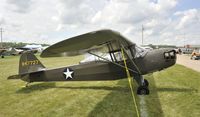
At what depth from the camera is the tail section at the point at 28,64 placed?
991cm

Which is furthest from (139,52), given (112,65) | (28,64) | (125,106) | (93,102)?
(28,64)

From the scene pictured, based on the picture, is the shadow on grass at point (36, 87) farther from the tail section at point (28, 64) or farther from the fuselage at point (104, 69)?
the tail section at point (28, 64)

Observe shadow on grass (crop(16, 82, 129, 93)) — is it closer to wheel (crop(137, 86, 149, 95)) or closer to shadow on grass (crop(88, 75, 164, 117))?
wheel (crop(137, 86, 149, 95))

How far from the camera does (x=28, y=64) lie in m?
10.0

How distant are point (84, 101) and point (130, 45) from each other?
9.17 ft

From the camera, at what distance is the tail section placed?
9.91 metres

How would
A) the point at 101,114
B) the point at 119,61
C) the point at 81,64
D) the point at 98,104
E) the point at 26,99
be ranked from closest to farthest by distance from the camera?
1. the point at 101,114
2. the point at 98,104
3. the point at 26,99
4. the point at 119,61
5. the point at 81,64

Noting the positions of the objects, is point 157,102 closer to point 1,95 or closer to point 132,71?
point 132,71

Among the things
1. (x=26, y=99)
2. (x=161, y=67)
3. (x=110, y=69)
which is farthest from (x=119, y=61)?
(x=26, y=99)

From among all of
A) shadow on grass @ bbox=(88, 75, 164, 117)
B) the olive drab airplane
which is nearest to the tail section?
the olive drab airplane

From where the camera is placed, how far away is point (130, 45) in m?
8.38

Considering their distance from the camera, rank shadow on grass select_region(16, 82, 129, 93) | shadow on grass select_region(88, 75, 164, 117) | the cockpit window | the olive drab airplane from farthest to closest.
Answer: shadow on grass select_region(16, 82, 129, 93) < the cockpit window < the olive drab airplane < shadow on grass select_region(88, 75, 164, 117)

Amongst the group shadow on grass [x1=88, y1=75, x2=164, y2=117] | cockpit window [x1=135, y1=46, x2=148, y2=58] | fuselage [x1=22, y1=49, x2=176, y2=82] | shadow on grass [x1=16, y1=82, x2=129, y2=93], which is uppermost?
cockpit window [x1=135, y1=46, x2=148, y2=58]

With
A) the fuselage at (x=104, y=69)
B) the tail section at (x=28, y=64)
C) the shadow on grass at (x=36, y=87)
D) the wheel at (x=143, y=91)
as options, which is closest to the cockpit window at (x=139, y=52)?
the fuselage at (x=104, y=69)
